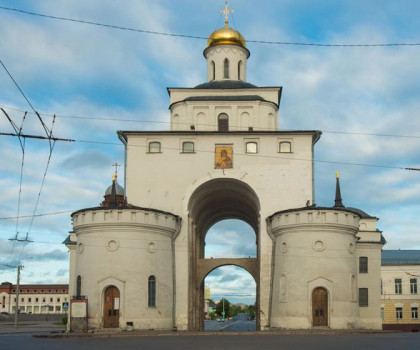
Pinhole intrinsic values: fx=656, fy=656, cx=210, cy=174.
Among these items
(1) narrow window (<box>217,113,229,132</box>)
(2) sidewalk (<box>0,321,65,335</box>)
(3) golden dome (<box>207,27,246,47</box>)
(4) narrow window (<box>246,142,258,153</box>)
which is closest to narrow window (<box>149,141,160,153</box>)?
(1) narrow window (<box>217,113,229,132</box>)

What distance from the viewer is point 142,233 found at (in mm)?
39406

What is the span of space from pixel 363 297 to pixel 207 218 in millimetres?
13783

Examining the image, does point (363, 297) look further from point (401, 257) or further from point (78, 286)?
point (401, 257)

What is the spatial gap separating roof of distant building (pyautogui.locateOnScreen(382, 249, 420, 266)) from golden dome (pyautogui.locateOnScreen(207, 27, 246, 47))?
30.2 metres

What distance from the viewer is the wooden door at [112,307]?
37.8 m

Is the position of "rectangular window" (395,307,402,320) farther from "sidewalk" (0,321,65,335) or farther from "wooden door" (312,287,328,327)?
"sidewalk" (0,321,65,335)

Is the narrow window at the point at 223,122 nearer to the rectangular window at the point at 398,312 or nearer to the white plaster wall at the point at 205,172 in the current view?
the white plaster wall at the point at 205,172

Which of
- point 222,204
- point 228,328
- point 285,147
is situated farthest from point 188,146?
point 228,328

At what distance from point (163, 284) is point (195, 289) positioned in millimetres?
5575

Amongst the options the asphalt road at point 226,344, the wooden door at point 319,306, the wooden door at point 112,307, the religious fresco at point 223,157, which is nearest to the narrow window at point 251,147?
the religious fresco at point 223,157

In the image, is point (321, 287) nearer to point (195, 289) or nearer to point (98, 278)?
point (195, 289)

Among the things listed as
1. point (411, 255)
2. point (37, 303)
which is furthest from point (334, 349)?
point (37, 303)

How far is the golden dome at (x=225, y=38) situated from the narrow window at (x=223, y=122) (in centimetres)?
726

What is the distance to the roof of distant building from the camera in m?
68.5
